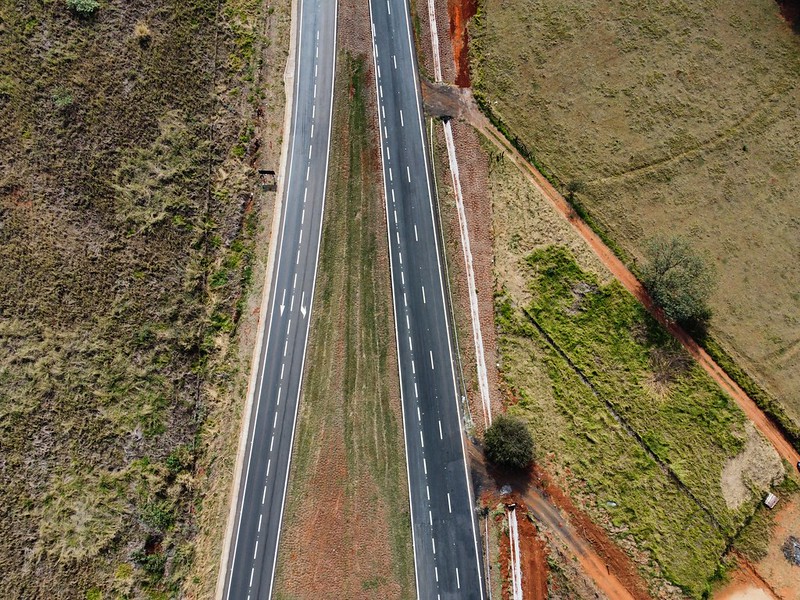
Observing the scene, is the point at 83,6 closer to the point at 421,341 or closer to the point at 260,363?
the point at 260,363

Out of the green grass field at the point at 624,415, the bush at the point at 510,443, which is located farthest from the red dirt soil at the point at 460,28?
the bush at the point at 510,443

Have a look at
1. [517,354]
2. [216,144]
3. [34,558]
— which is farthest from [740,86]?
[34,558]

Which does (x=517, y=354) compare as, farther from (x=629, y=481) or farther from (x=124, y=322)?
(x=124, y=322)

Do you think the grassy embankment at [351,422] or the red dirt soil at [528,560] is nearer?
the grassy embankment at [351,422]

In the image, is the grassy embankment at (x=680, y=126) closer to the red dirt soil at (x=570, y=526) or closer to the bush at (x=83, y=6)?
the red dirt soil at (x=570, y=526)

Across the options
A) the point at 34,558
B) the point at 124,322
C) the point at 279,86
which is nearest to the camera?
the point at 34,558

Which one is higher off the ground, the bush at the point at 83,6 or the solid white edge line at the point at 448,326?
the bush at the point at 83,6
